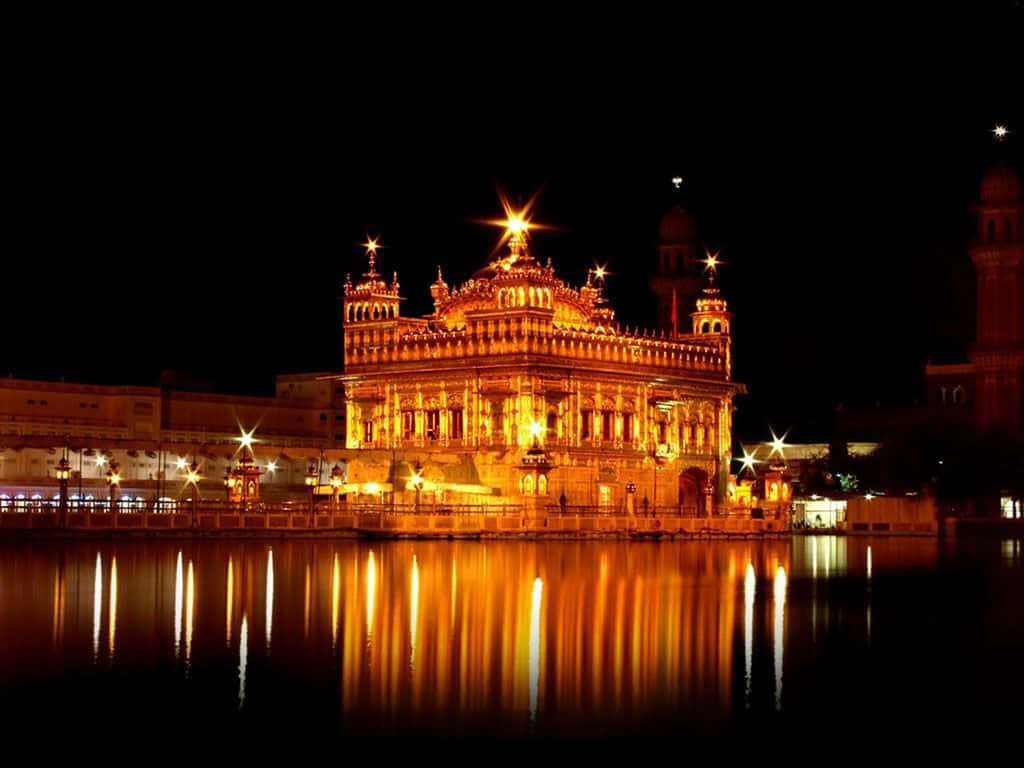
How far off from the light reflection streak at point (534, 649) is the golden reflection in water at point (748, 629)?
2.18 m

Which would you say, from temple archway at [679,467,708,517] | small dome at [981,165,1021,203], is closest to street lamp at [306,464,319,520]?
temple archway at [679,467,708,517]

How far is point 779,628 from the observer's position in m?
29.6

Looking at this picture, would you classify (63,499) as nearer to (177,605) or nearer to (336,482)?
(336,482)

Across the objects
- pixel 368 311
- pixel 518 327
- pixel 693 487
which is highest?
pixel 368 311

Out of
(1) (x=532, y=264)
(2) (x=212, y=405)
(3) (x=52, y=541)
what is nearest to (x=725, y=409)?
(1) (x=532, y=264)

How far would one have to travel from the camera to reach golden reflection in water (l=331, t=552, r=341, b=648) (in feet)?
88.4

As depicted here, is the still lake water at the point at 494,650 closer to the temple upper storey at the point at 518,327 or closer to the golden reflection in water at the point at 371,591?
the golden reflection in water at the point at 371,591

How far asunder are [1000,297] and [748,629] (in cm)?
5743

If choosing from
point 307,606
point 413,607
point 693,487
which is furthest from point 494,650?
point 693,487

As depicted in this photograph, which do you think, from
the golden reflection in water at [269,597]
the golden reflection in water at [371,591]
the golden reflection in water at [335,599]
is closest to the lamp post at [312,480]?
the golden reflection in water at [371,591]

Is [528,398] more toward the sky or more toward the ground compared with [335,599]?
more toward the sky

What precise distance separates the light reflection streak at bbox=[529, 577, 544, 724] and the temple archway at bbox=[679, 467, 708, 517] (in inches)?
1546

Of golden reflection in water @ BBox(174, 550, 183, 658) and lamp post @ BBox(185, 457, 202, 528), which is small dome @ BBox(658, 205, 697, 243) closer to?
lamp post @ BBox(185, 457, 202, 528)

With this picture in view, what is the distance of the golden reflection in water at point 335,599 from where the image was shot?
88.4 feet
